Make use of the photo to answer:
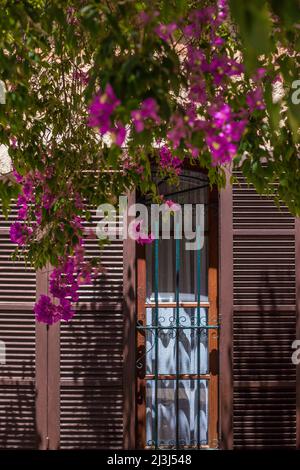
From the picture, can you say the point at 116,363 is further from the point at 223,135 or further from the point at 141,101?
the point at 223,135

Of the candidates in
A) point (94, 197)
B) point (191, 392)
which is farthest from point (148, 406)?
point (94, 197)

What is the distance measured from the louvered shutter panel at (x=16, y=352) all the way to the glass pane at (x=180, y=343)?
103 cm

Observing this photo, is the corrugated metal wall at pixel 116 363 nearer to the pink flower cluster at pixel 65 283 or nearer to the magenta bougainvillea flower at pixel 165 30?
the pink flower cluster at pixel 65 283

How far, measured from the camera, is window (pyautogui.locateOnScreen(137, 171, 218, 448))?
19.9 feet

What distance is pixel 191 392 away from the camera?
20.0ft

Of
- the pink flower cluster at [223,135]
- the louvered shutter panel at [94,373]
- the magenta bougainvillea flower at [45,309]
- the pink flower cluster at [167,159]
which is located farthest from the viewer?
the louvered shutter panel at [94,373]

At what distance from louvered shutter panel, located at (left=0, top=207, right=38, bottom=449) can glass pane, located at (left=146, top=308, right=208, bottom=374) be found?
40.7 inches

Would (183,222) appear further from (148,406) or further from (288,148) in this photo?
(288,148)

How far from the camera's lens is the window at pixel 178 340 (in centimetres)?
606

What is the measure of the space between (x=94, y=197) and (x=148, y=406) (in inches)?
103

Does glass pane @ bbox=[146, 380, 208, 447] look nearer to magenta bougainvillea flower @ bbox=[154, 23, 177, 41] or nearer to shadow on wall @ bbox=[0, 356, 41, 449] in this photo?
shadow on wall @ bbox=[0, 356, 41, 449]

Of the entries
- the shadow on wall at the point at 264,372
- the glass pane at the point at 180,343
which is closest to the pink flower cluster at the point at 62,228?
the glass pane at the point at 180,343

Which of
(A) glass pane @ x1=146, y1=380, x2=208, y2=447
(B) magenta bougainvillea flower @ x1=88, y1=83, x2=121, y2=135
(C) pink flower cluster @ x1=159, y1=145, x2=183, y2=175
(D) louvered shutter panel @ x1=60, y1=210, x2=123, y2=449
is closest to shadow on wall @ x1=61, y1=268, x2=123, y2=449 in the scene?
(D) louvered shutter panel @ x1=60, y1=210, x2=123, y2=449

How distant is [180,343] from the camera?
607 centimetres
